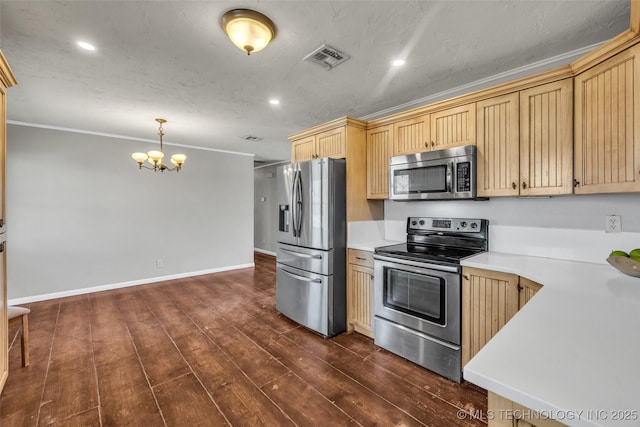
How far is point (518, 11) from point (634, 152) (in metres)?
1.07

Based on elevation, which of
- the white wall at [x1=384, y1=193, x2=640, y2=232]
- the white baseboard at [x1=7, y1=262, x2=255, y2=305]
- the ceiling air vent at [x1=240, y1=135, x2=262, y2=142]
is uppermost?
the ceiling air vent at [x1=240, y1=135, x2=262, y2=142]

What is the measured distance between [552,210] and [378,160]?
1.58 meters

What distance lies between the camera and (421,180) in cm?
265

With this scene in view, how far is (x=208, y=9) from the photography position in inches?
67.0

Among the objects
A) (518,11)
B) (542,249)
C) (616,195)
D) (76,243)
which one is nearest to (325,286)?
(542,249)

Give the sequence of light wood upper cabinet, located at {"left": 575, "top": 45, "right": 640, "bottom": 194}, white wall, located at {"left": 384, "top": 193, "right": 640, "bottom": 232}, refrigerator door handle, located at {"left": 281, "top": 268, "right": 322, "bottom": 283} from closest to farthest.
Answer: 1. light wood upper cabinet, located at {"left": 575, "top": 45, "right": 640, "bottom": 194}
2. white wall, located at {"left": 384, "top": 193, "right": 640, "bottom": 232}
3. refrigerator door handle, located at {"left": 281, "top": 268, "right": 322, "bottom": 283}

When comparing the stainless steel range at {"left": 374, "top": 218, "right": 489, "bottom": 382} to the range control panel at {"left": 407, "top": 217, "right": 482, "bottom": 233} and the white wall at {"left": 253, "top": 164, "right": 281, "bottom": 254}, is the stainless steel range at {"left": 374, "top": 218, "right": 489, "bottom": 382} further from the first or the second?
the white wall at {"left": 253, "top": 164, "right": 281, "bottom": 254}

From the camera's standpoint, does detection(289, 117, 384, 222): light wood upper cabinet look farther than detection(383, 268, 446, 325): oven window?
Yes

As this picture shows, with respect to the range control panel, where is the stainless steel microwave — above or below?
above

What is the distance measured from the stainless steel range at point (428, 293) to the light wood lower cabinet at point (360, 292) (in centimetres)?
16

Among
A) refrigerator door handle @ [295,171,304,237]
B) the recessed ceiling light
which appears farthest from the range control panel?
the recessed ceiling light

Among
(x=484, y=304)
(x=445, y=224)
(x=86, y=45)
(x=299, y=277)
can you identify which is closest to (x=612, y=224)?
(x=484, y=304)

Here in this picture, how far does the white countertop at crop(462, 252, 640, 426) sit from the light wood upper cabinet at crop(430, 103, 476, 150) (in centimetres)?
151

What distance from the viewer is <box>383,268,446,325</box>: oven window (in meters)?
2.27
